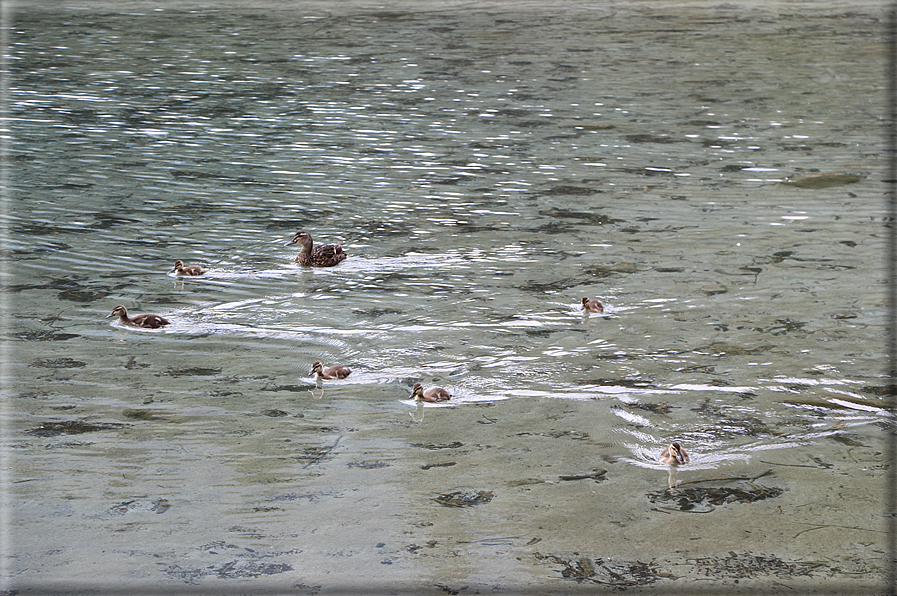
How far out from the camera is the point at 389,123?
1427 cm

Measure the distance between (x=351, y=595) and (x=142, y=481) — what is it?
5.06ft

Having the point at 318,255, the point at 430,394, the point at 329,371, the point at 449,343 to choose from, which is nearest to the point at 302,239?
the point at 318,255

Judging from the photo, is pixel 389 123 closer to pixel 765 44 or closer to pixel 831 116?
pixel 831 116

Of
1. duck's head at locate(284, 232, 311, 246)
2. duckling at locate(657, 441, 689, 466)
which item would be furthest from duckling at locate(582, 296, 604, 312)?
duck's head at locate(284, 232, 311, 246)

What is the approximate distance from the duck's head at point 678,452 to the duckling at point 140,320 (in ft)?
13.0

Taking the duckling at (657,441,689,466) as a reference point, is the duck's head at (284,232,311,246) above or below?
above

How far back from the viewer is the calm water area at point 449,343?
476 centimetres

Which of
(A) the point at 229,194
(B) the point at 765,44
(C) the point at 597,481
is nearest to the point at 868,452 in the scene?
(C) the point at 597,481

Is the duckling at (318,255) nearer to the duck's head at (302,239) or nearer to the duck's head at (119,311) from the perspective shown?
the duck's head at (302,239)

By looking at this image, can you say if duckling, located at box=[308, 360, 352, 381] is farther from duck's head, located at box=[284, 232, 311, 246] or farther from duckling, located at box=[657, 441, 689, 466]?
duck's head, located at box=[284, 232, 311, 246]

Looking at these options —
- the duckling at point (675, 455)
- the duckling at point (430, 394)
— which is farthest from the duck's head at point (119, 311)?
the duckling at point (675, 455)

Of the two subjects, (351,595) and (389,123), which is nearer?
(351,595)

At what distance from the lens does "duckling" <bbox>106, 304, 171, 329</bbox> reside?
24.0 feet

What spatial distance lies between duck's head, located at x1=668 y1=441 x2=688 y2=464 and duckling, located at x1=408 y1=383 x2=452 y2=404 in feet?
4.93
